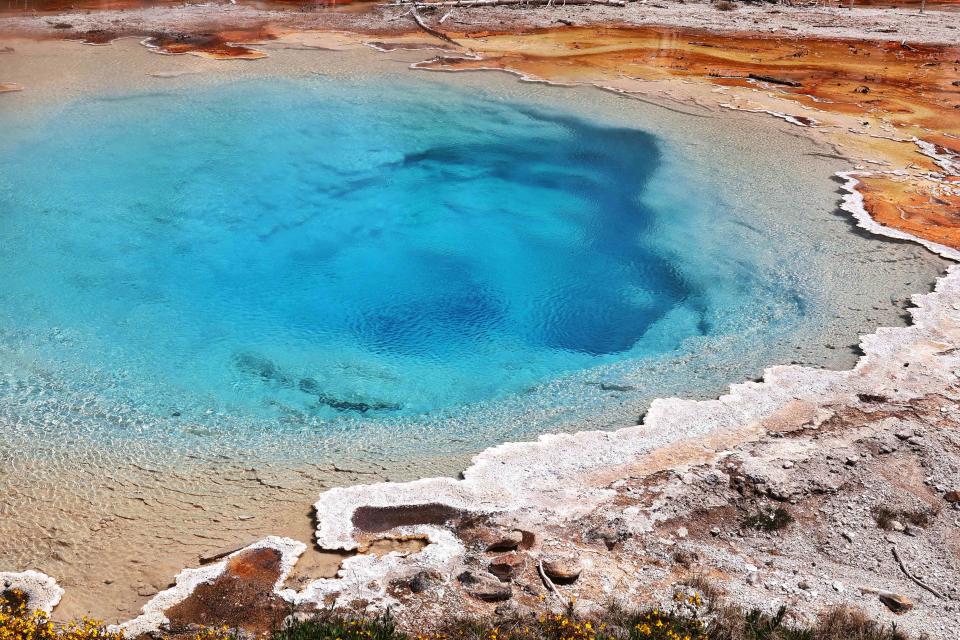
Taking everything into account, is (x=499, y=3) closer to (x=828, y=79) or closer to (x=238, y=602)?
(x=828, y=79)

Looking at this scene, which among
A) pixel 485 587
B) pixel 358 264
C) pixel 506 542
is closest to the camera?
pixel 485 587

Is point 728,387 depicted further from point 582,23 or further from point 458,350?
point 582,23

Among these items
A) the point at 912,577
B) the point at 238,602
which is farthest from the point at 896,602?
the point at 238,602

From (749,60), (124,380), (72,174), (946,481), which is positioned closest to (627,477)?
(946,481)

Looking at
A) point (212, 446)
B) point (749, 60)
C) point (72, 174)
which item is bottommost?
point (212, 446)

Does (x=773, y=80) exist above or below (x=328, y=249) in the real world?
above

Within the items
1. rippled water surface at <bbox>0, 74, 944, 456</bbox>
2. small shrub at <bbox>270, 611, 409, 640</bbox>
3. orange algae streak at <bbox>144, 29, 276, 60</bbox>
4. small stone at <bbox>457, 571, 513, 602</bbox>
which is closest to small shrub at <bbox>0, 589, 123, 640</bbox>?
small shrub at <bbox>270, 611, 409, 640</bbox>

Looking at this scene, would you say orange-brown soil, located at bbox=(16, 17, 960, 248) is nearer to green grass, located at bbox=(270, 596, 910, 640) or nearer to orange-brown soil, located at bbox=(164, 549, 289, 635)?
green grass, located at bbox=(270, 596, 910, 640)
